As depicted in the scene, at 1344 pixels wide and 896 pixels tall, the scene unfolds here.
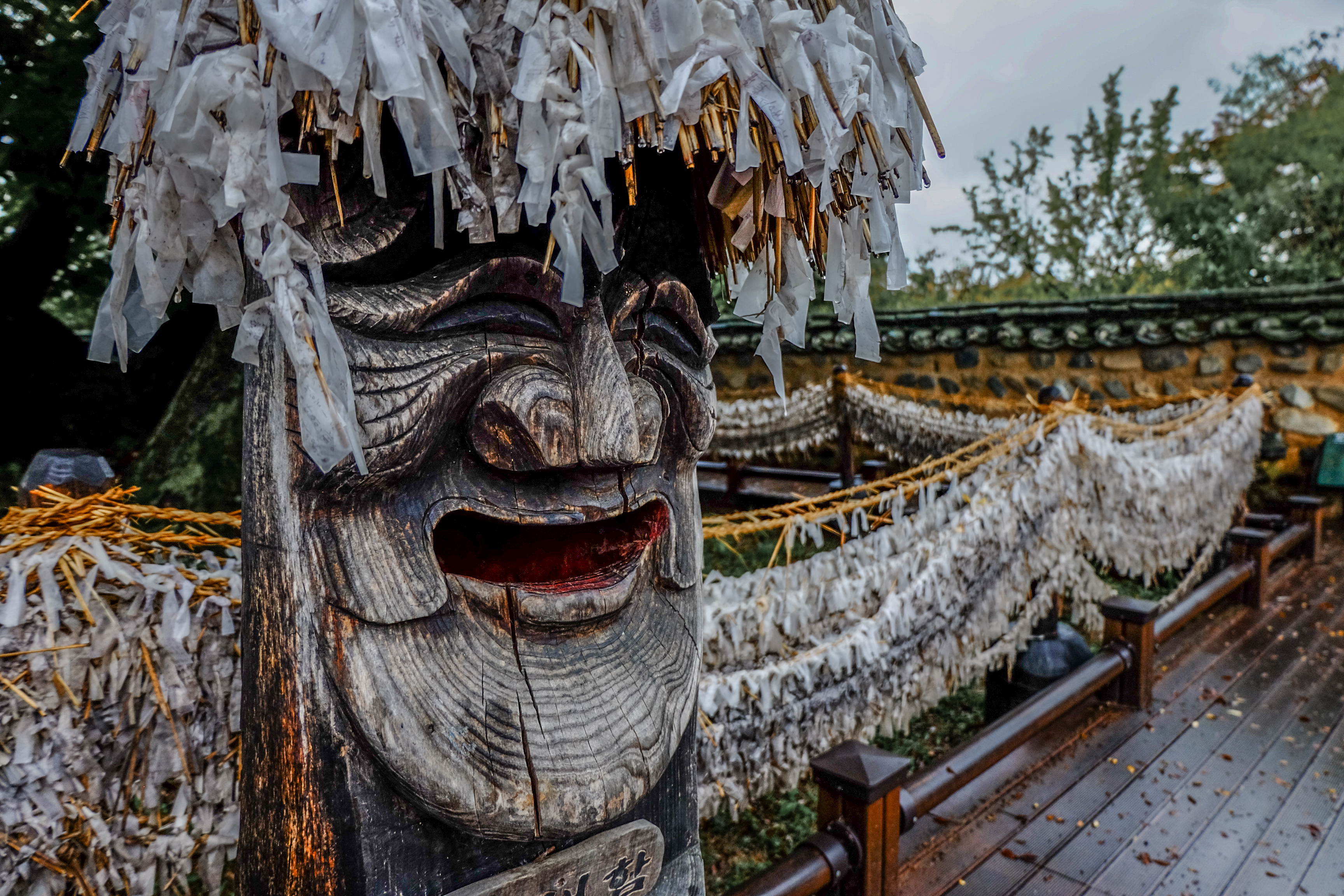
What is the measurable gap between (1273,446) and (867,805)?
6.08 metres

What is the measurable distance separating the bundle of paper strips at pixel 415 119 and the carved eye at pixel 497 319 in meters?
0.10

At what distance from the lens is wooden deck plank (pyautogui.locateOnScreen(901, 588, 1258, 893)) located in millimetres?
2182

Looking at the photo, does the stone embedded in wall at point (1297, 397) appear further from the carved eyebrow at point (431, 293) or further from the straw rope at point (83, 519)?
the straw rope at point (83, 519)

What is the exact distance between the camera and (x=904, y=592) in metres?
2.48

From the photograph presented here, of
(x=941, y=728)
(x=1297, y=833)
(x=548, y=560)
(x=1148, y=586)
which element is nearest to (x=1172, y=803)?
(x=1297, y=833)

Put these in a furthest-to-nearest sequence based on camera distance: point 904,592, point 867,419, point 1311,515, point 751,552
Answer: point 751,552 < point 867,419 < point 1311,515 < point 904,592

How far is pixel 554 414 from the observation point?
0.93 metres

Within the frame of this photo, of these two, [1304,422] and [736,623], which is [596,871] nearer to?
[736,623]

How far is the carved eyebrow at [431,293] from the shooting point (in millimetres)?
894

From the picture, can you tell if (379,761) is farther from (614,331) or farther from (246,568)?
(614,331)

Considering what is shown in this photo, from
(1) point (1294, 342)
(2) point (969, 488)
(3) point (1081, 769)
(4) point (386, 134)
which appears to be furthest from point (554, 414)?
(1) point (1294, 342)

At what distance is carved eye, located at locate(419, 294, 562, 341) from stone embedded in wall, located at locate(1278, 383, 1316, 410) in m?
6.92

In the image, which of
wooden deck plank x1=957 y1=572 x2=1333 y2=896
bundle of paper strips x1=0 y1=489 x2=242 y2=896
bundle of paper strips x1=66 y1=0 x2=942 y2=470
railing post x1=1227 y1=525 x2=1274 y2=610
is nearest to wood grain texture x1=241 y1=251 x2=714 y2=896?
bundle of paper strips x1=66 y1=0 x2=942 y2=470

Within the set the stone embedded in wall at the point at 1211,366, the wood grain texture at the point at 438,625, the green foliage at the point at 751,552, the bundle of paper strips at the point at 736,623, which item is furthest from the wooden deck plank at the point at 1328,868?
the stone embedded in wall at the point at 1211,366
